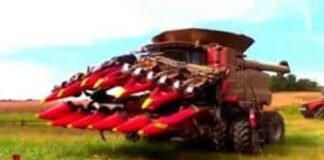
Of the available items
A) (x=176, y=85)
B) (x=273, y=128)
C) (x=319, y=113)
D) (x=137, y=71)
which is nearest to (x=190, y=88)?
(x=176, y=85)

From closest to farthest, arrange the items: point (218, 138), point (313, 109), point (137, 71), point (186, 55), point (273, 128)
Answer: point (137, 71)
point (218, 138)
point (186, 55)
point (273, 128)
point (313, 109)

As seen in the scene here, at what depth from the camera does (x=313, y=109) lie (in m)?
39.8

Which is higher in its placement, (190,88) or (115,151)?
(190,88)

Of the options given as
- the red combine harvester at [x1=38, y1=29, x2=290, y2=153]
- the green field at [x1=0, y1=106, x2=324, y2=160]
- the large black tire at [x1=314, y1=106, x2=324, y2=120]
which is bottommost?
the large black tire at [x1=314, y1=106, x2=324, y2=120]

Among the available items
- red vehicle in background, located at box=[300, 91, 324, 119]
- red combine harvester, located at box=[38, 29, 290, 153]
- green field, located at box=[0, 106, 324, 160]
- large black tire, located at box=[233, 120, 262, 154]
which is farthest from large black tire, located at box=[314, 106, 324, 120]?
large black tire, located at box=[233, 120, 262, 154]

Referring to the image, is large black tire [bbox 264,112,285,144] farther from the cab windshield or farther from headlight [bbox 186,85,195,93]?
headlight [bbox 186,85,195,93]

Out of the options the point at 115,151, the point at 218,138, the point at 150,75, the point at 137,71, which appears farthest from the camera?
the point at 218,138

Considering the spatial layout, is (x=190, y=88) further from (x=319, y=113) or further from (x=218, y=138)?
(x=319, y=113)

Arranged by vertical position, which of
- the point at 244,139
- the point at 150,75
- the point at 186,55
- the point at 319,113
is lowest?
the point at 319,113

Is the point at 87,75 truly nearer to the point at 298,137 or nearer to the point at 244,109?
the point at 244,109

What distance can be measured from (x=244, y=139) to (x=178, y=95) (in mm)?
3063

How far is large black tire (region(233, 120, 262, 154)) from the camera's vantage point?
1833cm

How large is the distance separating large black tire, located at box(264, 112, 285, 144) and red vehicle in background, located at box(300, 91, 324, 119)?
655 inches

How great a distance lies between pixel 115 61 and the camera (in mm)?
17812
